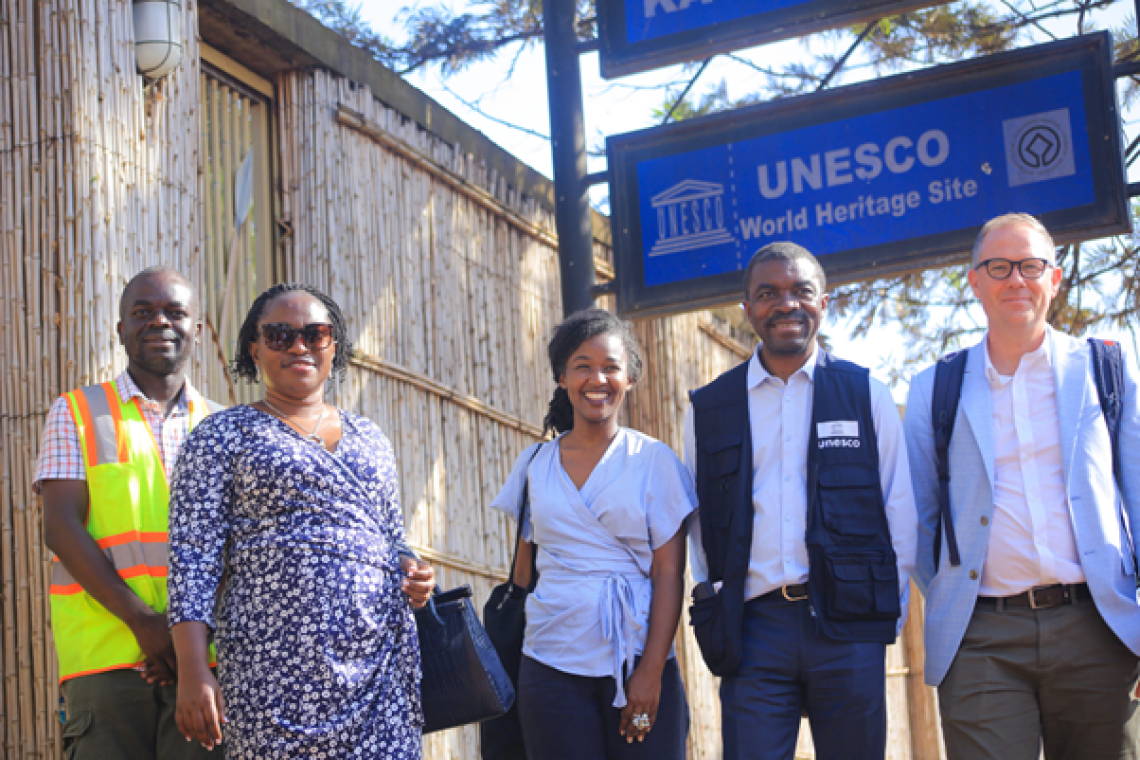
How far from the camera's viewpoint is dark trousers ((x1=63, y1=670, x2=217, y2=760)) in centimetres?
367

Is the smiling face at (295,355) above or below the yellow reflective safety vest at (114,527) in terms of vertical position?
above

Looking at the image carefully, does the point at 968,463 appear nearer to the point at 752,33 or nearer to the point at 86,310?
the point at 752,33

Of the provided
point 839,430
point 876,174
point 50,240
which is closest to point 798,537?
point 839,430

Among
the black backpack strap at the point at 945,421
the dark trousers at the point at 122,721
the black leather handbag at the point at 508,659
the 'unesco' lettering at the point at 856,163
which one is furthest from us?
the 'unesco' lettering at the point at 856,163

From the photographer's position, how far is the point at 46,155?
4.75 metres

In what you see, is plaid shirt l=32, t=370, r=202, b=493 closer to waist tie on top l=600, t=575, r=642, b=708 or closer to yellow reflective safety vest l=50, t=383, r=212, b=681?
yellow reflective safety vest l=50, t=383, r=212, b=681

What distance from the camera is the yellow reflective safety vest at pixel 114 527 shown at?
371 cm

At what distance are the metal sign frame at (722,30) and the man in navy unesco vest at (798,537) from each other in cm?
176

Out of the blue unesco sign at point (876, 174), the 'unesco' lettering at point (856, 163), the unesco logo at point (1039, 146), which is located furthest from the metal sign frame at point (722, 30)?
the unesco logo at point (1039, 146)

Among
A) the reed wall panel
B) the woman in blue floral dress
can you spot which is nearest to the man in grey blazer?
the woman in blue floral dress

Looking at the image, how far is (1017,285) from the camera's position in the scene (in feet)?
13.1

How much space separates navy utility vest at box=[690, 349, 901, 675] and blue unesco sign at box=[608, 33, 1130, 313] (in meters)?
1.48

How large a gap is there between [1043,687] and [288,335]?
2.45 m

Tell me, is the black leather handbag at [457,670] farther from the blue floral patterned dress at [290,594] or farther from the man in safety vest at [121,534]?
the man in safety vest at [121,534]
